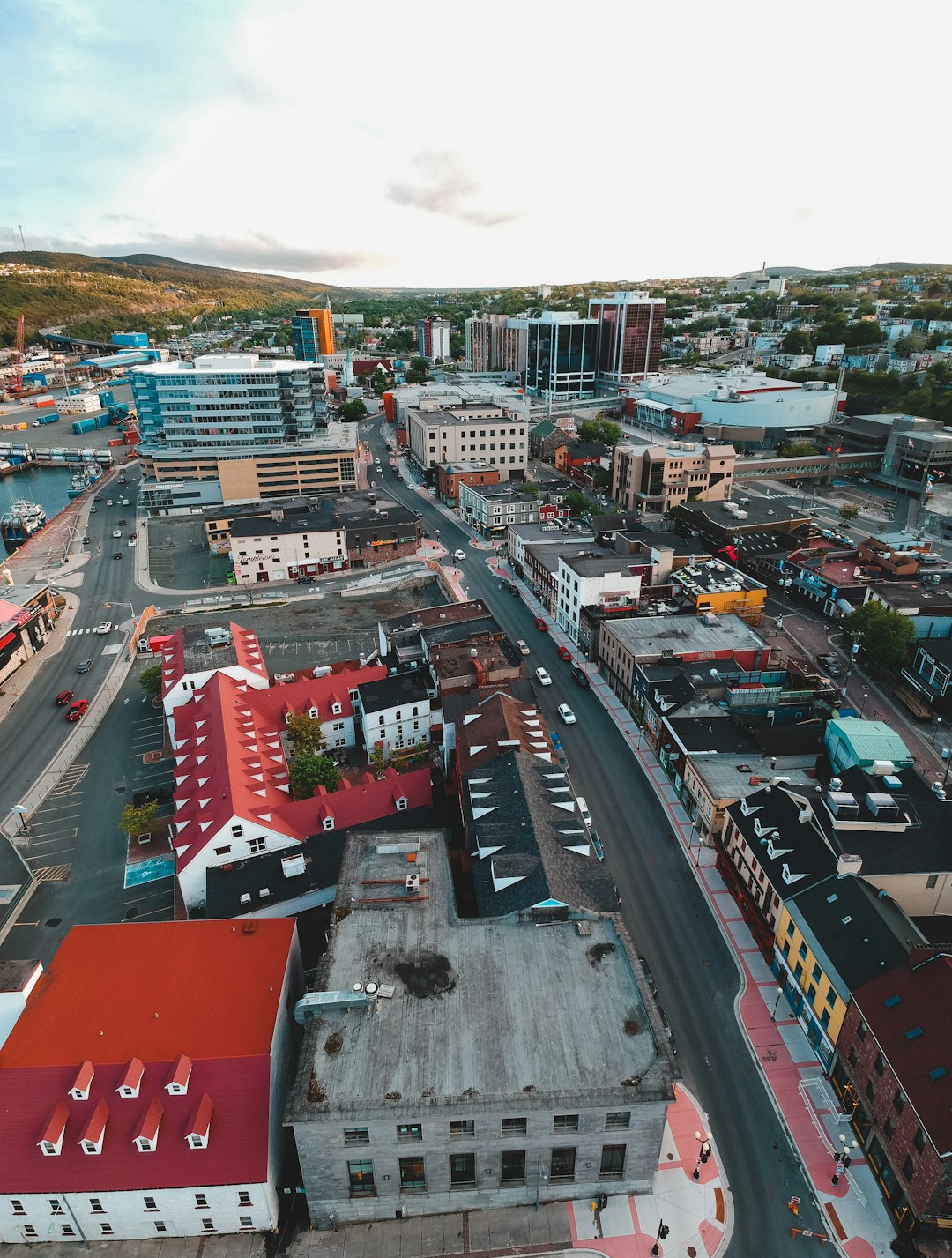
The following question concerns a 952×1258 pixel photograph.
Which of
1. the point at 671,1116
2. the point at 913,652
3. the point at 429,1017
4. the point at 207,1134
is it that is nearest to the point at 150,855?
the point at 207,1134

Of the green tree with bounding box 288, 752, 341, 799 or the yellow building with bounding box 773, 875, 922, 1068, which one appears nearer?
the yellow building with bounding box 773, 875, 922, 1068

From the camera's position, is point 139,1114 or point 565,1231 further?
point 565,1231

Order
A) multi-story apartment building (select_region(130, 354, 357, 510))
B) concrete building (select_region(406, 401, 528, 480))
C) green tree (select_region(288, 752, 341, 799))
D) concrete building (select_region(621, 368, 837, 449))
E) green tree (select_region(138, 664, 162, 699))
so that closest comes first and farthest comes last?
green tree (select_region(288, 752, 341, 799))
green tree (select_region(138, 664, 162, 699))
multi-story apartment building (select_region(130, 354, 357, 510))
concrete building (select_region(406, 401, 528, 480))
concrete building (select_region(621, 368, 837, 449))

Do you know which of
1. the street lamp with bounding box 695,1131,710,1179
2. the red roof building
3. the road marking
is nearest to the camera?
the red roof building

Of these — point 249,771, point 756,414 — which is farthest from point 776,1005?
point 756,414

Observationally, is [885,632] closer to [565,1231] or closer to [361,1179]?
[565,1231]

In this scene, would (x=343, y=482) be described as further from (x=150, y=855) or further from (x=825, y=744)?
(x=825, y=744)

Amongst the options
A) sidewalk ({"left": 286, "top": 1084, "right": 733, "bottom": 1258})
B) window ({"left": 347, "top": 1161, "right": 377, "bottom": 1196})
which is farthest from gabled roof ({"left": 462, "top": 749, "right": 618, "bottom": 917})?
sidewalk ({"left": 286, "top": 1084, "right": 733, "bottom": 1258})

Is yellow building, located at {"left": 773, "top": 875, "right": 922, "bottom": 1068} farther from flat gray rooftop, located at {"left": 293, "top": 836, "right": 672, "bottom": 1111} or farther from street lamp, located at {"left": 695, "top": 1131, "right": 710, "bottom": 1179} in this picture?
flat gray rooftop, located at {"left": 293, "top": 836, "right": 672, "bottom": 1111}
